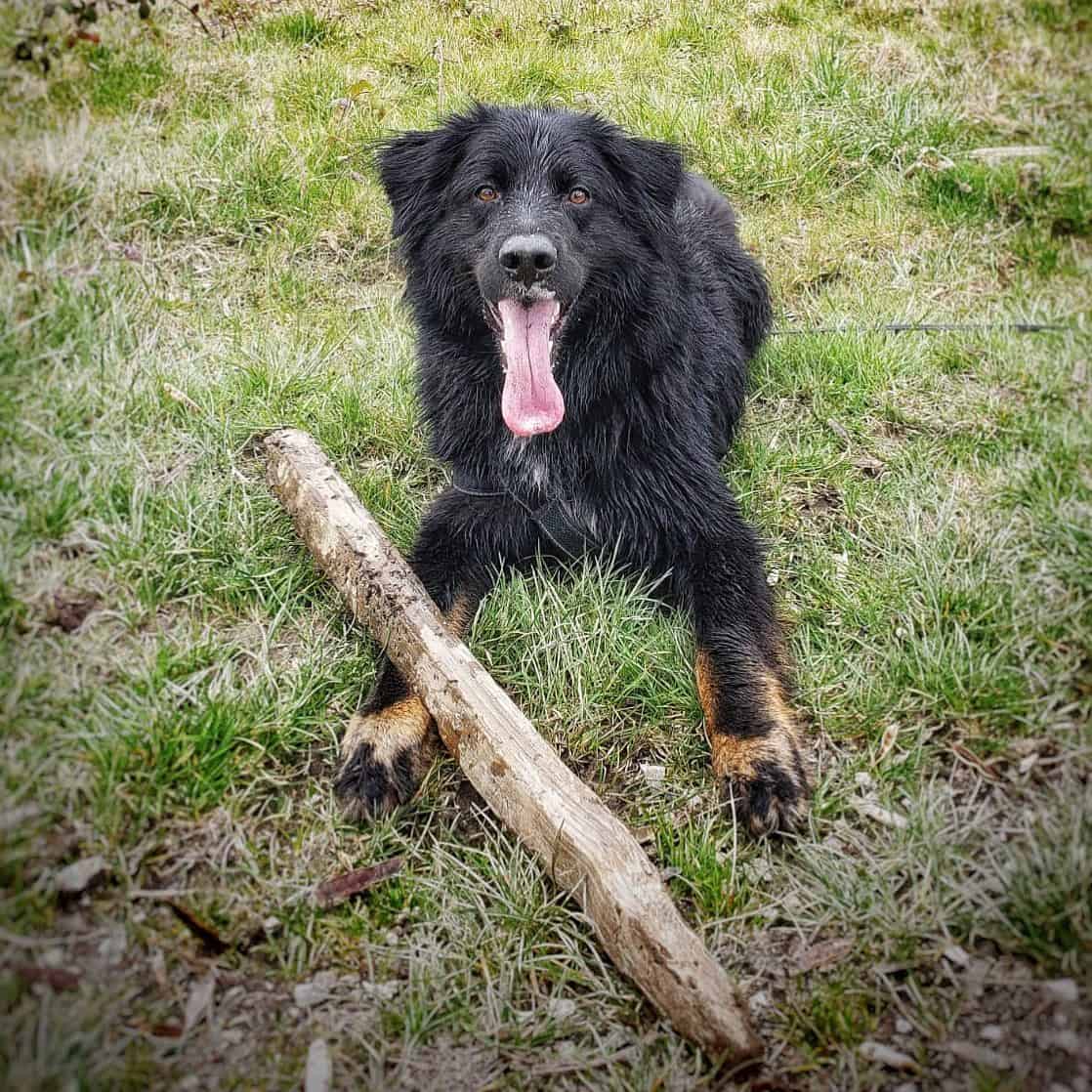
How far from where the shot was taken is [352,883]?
2.30 metres

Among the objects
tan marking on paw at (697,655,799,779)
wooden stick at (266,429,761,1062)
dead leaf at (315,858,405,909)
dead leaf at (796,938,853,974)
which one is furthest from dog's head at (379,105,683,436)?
dead leaf at (796,938,853,974)

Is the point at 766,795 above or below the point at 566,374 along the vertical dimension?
below

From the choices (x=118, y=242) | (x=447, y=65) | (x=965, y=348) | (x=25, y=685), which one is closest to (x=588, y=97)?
(x=447, y=65)

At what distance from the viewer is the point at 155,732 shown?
218 centimetres

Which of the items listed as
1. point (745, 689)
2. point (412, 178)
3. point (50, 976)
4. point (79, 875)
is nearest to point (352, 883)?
point (79, 875)

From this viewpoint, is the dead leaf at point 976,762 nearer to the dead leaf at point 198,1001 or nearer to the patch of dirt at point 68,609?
the dead leaf at point 198,1001

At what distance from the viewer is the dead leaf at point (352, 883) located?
2246 millimetres

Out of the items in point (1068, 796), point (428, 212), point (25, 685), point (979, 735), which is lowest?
point (979, 735)

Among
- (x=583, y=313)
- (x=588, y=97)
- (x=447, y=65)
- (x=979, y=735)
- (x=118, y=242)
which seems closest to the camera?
(x=979, y=735)

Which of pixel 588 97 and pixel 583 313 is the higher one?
pixel 588 97

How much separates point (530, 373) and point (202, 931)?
1858 mm

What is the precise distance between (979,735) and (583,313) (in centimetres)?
178

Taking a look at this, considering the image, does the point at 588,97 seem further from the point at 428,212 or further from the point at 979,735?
the point at 979,735

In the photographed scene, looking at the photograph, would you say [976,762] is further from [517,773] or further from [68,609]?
[68,609]
